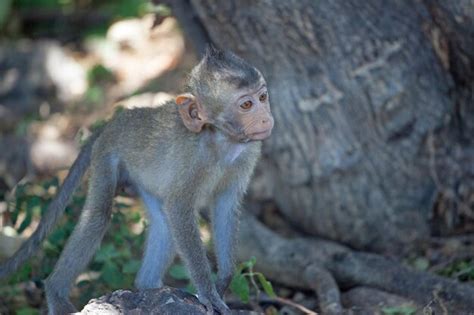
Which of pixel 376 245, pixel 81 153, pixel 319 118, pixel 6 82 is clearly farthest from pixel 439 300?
pixel 6 82

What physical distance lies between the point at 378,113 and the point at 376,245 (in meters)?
1.14

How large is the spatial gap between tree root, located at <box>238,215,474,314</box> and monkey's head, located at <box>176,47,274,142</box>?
167 cm

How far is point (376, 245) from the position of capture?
24.2 ft

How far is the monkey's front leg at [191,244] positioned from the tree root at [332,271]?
3.99ft

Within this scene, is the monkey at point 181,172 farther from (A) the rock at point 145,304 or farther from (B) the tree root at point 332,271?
(B) the tree root at point 332,271

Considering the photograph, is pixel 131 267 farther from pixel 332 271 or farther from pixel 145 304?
pixel 332 271

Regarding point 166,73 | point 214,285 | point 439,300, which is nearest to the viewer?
point 214,285

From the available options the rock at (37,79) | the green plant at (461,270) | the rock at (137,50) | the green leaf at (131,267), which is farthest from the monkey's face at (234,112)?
the rock at (37,79)

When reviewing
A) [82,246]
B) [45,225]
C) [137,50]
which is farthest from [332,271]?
[137,50]

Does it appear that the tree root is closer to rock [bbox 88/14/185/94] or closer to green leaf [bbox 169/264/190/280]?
green leaf [bbox 169/264/190/280]

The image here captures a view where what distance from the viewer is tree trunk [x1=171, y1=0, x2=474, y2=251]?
6.96 m

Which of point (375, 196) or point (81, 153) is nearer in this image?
point (81, 153)

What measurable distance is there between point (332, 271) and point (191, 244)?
192 cm

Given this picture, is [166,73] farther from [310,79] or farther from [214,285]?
[214,285]
